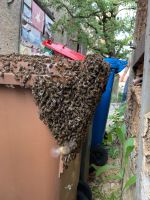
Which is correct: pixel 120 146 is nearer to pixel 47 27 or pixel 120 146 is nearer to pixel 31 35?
pixel 31 35

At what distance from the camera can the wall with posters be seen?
11695mm

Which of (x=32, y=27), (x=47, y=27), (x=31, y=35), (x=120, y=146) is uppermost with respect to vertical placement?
(x=47, y=27)

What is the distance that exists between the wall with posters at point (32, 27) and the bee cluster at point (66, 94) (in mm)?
8869

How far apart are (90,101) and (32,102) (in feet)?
1.15

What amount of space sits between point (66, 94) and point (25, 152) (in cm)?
47

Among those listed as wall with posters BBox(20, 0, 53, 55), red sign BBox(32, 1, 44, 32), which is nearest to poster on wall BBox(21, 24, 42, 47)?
wall with posters BBox(20, 0, 53, 55)

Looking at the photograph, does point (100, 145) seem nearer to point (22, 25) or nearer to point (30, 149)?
point (30, 149)

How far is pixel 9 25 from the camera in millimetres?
10820

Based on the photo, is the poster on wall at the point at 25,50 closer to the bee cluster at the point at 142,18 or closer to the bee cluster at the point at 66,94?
the bee cluster at the point at 142,18

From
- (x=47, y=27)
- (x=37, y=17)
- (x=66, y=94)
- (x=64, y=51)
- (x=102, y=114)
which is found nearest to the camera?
(x=66, y=94)

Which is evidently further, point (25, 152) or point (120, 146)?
point (120, 146)

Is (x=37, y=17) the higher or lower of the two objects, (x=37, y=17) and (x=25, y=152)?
the higher

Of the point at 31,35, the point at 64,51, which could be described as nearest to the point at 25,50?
the point at 31,35

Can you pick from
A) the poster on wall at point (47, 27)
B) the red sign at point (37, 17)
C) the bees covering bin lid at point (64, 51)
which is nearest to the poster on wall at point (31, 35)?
the red sign at point (37, 17)
